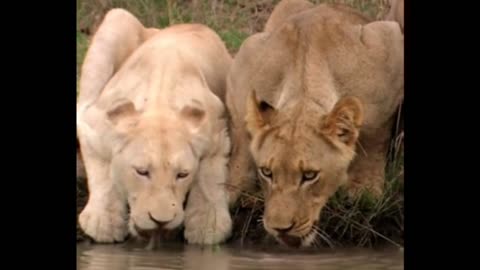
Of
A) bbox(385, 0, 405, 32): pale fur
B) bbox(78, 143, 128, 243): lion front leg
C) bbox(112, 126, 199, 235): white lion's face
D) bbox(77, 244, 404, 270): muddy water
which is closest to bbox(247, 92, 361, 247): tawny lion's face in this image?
bbox(77, 244, 404, 270): muddy water

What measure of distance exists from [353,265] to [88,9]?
319 centimetres

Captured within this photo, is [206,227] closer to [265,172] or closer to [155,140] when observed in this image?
[265,172]

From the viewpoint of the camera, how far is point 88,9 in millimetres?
9953

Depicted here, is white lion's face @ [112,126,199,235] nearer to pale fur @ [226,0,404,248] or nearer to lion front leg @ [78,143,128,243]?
lion front leg @ [78,143,128,243]

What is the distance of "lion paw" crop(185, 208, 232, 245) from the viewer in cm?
775

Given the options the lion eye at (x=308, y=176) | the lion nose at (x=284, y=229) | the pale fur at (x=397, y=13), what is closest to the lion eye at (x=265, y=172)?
the lion eye at (x=308, y=176)

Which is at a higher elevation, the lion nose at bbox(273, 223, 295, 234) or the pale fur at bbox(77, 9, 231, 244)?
the pale fur at bbox(77, 9, 231, 244)

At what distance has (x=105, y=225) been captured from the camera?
7750 mm

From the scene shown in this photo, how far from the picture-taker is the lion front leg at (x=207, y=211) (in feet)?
25.4

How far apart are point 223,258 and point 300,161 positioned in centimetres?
58

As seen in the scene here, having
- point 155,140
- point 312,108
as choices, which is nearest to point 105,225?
point 155,140

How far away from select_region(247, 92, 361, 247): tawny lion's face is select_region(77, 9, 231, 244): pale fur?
282 millimetres

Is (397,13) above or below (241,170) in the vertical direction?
above

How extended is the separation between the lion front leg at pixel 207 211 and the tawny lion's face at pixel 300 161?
0.26 m
